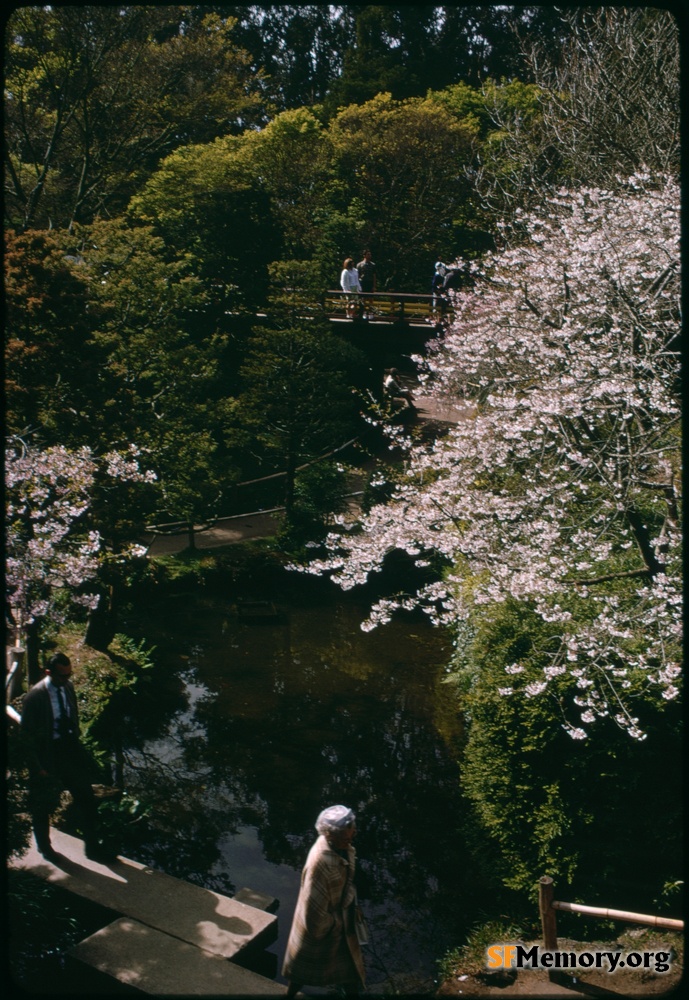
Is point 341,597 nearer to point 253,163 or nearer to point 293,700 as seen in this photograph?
point 293,700

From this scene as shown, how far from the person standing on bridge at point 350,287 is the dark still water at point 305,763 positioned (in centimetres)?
829

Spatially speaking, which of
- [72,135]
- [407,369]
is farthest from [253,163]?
[407,369]

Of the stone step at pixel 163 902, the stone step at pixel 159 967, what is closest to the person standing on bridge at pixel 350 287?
the stone step at pixel 163 902

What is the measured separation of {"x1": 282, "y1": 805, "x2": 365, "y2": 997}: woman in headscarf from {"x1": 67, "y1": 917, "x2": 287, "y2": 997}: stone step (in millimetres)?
596

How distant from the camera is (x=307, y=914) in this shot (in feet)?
15.6

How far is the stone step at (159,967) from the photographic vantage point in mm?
5168

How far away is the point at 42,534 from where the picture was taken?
7.41 m

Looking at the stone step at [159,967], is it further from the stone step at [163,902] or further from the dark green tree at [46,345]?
the dark green tree at [46,345]

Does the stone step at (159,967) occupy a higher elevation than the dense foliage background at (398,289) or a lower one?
lower

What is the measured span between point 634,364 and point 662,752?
12.5 ft

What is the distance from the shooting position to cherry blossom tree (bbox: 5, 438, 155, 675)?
21.8 feet
